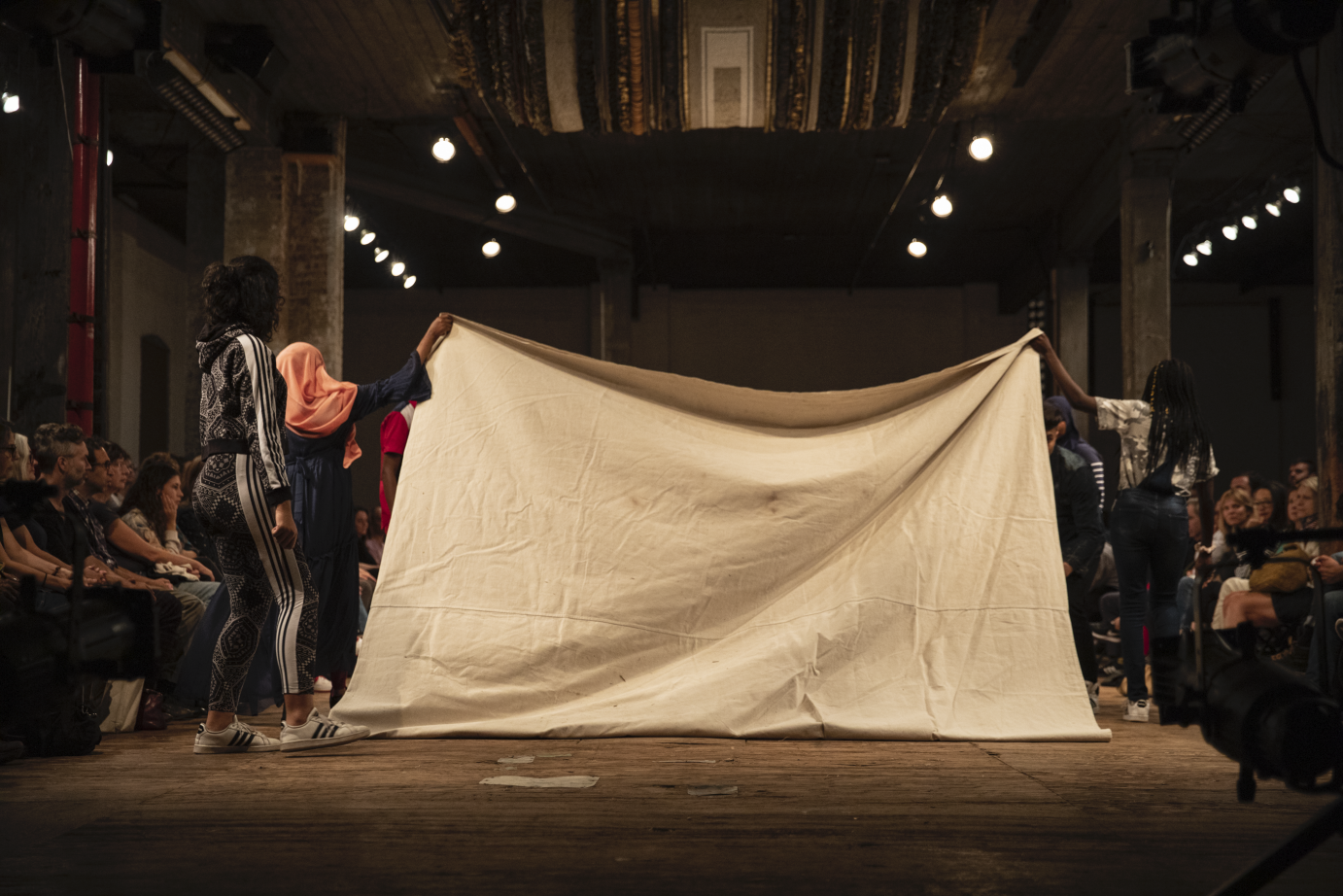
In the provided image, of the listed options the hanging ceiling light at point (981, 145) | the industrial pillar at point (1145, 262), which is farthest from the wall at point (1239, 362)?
the hanging ceiling light at point (981, 145)

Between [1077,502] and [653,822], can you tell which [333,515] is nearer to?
[653,822]

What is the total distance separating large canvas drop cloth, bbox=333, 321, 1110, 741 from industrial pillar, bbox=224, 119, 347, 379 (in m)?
4.24

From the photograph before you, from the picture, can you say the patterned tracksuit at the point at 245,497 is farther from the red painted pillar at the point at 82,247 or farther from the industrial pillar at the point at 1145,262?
the industrial pillar at the point at 1145,262

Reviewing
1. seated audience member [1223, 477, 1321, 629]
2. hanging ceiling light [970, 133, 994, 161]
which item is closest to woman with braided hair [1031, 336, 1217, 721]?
seated audience member [1223, 477, 1321, 629]

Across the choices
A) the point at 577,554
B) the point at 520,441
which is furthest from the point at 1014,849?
the point at 520,441

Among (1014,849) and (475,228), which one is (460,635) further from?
(475,228)

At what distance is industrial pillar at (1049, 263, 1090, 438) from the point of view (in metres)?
12.0

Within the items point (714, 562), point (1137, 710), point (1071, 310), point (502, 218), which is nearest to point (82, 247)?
point (714, 562)

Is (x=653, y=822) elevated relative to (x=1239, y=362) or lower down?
lower down

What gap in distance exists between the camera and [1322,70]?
18.6 ft

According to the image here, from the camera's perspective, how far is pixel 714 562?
370cm

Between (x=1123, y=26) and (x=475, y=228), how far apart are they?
8.09 metres

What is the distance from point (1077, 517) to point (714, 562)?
5.30 feet

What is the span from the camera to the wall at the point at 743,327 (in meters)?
15.3
